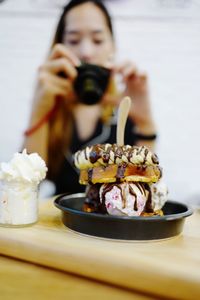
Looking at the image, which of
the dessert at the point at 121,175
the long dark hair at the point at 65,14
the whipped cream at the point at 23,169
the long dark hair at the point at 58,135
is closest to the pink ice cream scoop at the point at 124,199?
the dessert at the point at 121,175

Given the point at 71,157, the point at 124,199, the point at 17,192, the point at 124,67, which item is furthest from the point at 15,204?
the point at 124,67

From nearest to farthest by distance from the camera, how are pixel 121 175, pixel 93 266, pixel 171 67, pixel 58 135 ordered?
pixel 93 266 → pixel 121 175 → pixel 171 67 → pixel 58 135

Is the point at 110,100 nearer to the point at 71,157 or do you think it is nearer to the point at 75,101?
the point at 75,101

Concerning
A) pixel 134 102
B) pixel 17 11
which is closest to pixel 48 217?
pixel 134 102

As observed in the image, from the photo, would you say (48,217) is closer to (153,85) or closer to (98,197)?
(98,197)

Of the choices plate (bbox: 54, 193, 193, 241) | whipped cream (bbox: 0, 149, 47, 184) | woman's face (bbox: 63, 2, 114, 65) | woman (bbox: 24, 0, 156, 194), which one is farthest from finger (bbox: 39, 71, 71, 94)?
plate (bbox: 54, 193, 193, 241)
